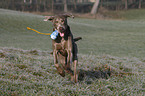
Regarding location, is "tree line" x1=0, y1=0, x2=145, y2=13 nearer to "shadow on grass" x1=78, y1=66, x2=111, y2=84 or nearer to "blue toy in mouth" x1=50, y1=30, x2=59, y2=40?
"shadow on grass" x1=78, y1=66, x2=111, y2=84

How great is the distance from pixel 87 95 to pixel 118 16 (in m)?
52.2

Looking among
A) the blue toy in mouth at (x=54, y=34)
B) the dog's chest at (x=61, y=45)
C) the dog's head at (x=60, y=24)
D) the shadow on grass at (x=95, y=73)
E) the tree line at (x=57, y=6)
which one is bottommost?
the shadow on grass at (x=95, y=73)

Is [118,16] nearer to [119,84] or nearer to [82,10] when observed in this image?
[82,10]

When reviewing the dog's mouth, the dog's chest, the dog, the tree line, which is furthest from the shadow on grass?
the tree line

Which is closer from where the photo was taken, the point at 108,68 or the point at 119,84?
the point at 119,84

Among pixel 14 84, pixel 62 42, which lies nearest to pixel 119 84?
pixel 62 42

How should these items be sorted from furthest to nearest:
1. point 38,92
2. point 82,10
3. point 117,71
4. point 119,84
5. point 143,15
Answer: point 82,10 → point 143,15 → point 117,71 → point 119,84 → point 38,92

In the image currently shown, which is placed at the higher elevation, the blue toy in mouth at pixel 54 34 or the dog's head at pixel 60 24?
the dog's head at pixel 60 24

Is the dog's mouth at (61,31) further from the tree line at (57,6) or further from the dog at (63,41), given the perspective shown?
the tree line at (57,6)

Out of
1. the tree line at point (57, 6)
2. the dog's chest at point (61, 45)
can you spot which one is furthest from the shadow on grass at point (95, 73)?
the tree line at point (57, 6)

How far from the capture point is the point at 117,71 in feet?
24.9

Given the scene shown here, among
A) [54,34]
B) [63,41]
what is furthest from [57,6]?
[54,34]

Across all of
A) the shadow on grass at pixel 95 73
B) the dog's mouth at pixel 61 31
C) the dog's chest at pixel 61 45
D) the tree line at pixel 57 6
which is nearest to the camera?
the dog's mouth at pixel 61 31

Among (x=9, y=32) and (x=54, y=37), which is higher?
(x=54, y=37)
